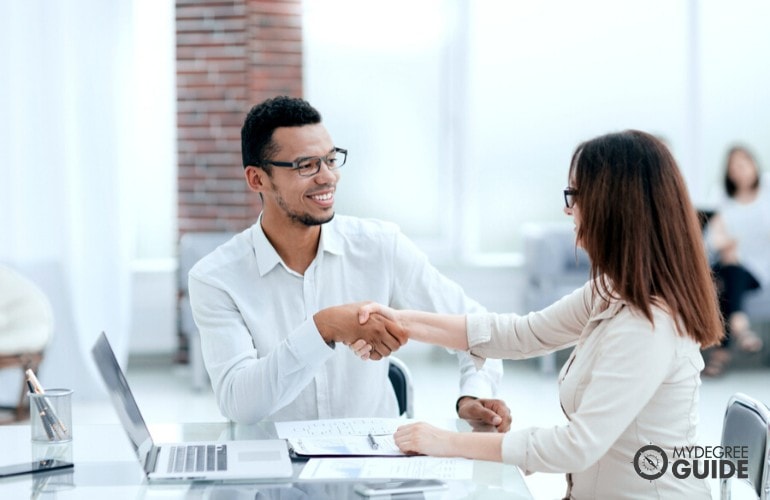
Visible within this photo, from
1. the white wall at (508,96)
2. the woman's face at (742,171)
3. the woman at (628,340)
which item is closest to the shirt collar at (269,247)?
the woman at (628,340)

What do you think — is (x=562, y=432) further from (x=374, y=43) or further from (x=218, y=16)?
(x=374, y=43)

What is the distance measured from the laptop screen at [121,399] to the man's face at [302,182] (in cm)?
76

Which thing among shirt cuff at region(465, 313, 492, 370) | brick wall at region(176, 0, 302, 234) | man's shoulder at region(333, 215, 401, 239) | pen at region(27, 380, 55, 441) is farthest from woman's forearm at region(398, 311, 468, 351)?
brick wall at region(176, 0, 302, 234)

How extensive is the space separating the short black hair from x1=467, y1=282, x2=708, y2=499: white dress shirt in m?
0.95

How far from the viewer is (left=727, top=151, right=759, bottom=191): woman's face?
662 centimetres

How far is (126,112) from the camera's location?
604cm

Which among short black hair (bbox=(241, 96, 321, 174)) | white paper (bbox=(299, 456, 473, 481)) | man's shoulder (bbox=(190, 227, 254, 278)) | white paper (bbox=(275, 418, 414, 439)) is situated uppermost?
short black hair (bbox=(241, 96, 321, 174))

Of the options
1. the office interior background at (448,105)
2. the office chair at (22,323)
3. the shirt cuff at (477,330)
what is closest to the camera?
the shirt cuff at (477,330)

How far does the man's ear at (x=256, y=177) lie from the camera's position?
2.64m

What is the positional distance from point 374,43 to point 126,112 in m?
1.95

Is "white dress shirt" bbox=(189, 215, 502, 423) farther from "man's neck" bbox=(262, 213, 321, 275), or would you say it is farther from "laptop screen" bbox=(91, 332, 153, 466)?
"laptop screen" bbox=(91, 332, 153, 466)

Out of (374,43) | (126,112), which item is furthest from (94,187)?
(374,43)

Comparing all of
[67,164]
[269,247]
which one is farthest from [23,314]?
[269,247]

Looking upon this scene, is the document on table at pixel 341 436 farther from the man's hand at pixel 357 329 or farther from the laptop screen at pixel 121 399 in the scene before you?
the laptop screen at pixel 121 399
